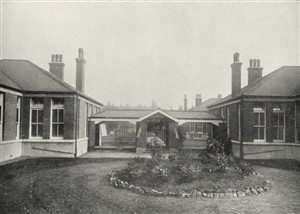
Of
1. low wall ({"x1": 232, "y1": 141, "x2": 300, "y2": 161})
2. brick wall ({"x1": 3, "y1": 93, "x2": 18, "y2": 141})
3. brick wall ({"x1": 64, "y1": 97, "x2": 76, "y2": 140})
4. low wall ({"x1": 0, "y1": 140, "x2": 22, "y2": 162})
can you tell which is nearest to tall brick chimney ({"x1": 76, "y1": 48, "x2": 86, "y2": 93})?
brick wall ({"x1": 64, "y1": 97, "x2": 76, "y2": 140})

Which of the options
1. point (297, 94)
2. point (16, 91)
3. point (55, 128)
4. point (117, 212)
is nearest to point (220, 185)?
point (117, 212)

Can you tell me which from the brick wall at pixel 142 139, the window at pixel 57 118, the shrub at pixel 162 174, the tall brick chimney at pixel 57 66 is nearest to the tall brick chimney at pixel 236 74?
the brick wall at pixel 142 139

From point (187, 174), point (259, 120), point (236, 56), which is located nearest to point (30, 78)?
point (187, 174)

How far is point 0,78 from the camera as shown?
1577 centimetres

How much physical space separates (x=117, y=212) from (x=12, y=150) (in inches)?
481

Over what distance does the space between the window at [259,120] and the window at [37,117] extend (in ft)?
52.3

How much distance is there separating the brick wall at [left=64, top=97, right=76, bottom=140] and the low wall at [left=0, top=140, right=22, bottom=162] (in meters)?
3.16

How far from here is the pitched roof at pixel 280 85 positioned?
18.5 meters

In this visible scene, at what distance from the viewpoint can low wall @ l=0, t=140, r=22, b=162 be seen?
15039 mm

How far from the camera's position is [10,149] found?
16.0 metres

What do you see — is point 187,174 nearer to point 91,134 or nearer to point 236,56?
point 91,134

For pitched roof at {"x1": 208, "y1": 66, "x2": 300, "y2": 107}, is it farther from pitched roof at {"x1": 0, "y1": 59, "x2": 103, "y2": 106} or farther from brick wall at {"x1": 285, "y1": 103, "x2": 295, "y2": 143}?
pitched roof at {"x1": 0, "y1": 59, "x2": 103, "y2": 106}

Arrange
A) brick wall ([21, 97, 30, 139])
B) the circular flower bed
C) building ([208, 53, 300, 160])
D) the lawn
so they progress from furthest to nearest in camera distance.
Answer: building ([208, 53, 300, 160])
brick wall ([21, 97, 30, 139])
the circular flower bed
the lawn

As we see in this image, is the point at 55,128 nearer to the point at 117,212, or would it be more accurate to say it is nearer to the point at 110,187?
the point at 110,187
